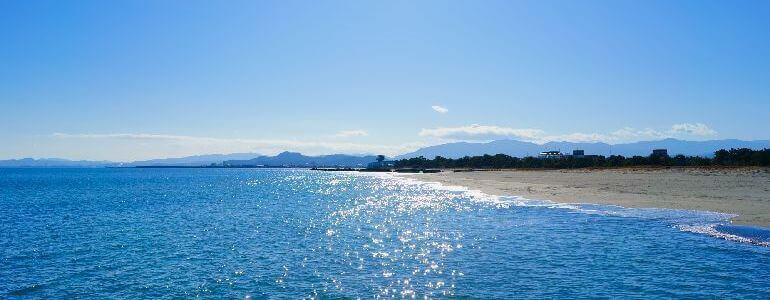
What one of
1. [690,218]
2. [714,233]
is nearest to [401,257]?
[714,233]

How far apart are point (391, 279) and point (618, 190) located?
53.4 meters

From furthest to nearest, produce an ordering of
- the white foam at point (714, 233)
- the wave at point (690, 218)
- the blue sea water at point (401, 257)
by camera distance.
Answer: the wave at point (690, 218) → the white foam at point (714, 233) → the blue sea water at point (401, 257)

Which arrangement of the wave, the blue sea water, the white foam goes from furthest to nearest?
the wave → the white foam → the blue sea water

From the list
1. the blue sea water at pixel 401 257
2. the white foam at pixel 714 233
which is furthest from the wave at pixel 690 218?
the blue sea water at pixel 401 257

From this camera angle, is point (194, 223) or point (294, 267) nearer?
point (294, 267)

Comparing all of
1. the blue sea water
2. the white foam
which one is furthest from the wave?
the blue sea water

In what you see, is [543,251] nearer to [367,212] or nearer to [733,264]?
[733,264]

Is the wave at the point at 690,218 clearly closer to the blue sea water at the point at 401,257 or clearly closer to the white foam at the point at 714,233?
the white foam at the point at 714,233

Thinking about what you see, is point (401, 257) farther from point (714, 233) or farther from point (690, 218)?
point (690, 218)

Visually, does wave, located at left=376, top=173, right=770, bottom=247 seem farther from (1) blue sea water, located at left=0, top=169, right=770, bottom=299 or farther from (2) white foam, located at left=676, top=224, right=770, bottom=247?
(1) blue sea water, located at left=0, top=169, right=770, bottom=299

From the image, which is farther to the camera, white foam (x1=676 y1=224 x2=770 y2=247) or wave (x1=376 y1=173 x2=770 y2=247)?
wave (x1=376 y1=173 x2=770 y2=247)

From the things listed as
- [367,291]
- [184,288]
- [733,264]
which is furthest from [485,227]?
[184,288]

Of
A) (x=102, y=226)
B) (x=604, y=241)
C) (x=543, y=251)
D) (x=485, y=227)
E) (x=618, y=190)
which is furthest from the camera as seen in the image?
(x=618, y=190)

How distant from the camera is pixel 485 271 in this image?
22.6 metres
